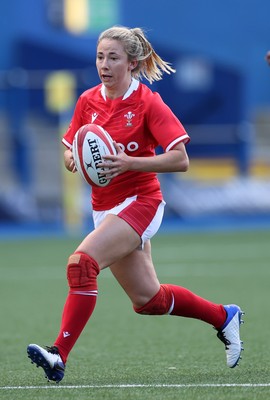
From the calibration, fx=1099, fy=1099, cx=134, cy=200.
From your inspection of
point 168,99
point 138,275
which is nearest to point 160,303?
point 138,275

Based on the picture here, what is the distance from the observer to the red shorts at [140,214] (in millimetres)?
5844

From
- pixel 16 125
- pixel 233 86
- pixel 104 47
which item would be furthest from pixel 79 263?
pixel 233 86

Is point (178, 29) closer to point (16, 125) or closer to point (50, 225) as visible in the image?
point (16, 125)

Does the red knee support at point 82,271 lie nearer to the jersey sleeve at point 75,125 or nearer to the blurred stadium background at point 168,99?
the jersey sleeve at point 75,125

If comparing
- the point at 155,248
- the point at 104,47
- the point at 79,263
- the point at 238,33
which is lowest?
the point at 155,248

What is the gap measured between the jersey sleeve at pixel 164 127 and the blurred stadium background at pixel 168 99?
606 inches

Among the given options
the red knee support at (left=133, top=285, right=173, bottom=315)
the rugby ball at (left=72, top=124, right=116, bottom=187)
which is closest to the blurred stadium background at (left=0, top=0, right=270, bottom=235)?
the red knee support at (left=133, top=285, right=173, bottom=315)

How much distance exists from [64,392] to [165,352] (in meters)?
1.94

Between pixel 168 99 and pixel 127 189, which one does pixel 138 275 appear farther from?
pixel 168 99

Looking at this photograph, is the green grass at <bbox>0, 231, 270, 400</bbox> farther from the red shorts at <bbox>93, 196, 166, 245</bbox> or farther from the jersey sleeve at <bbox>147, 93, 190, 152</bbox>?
the jersey sleeve at <bbox>147, 93, 190, 152</bbox>

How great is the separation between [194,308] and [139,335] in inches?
84.2

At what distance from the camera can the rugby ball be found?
18.6 feet

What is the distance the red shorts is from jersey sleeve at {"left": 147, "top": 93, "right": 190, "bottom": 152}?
0.33 meters

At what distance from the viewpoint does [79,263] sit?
5562 mm
